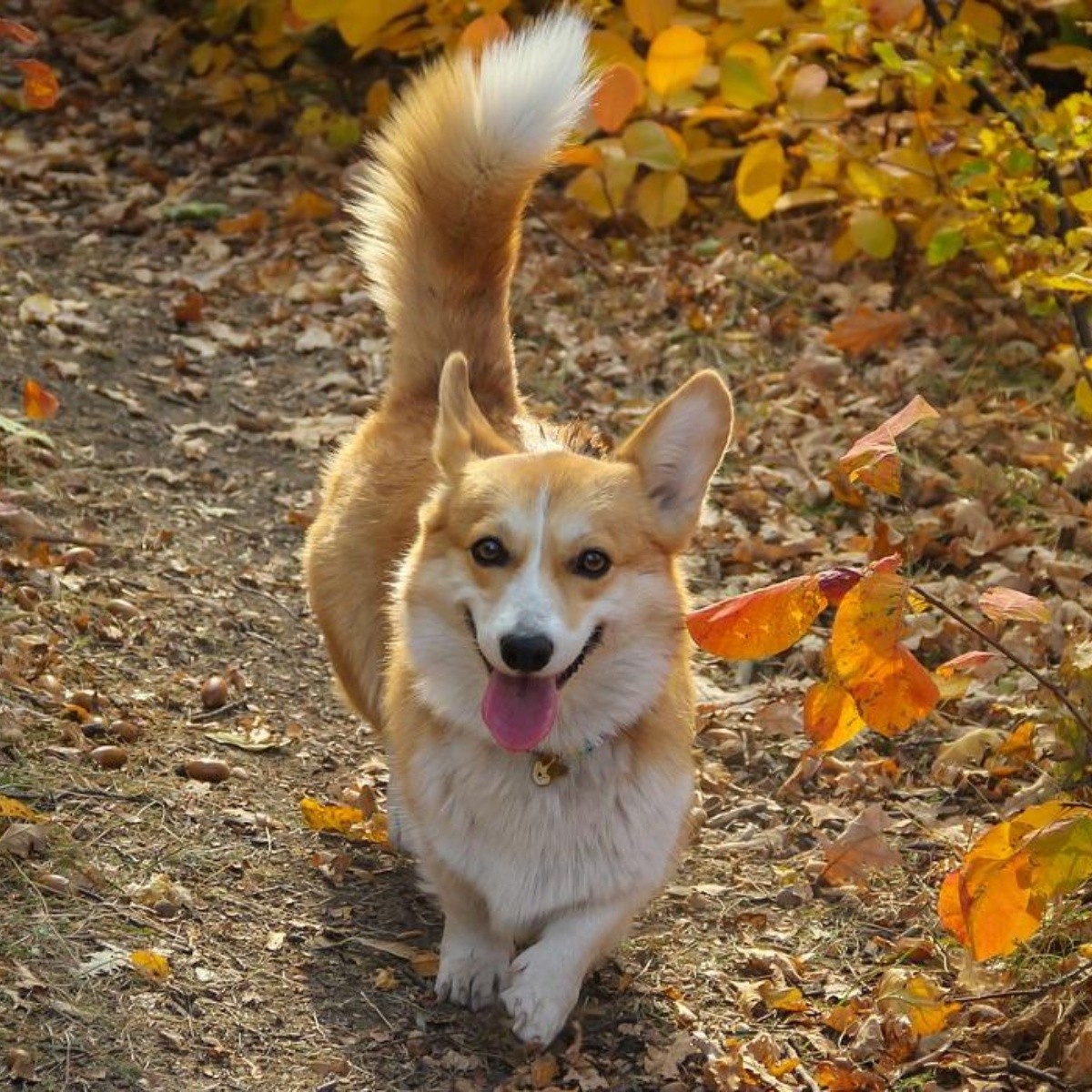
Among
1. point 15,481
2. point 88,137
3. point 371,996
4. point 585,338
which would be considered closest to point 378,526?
point 371,996

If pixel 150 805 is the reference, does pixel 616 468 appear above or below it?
above

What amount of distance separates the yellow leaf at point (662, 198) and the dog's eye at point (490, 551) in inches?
143

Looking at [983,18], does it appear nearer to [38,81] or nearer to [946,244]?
[946,244]

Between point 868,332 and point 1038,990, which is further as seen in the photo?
point 868,332

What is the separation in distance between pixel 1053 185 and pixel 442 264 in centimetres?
230

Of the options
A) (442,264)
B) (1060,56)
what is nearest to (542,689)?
(442,264)

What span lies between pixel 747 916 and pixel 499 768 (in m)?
0.78

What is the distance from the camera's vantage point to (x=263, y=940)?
3.46 m

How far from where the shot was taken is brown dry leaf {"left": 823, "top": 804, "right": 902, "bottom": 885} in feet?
12.3

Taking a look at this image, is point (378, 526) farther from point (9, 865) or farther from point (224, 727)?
point (9, 865)

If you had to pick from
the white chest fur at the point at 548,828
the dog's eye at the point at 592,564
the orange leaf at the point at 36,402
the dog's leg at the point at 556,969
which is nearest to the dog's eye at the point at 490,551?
the dog's eye at the point at 592,564

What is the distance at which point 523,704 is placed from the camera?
3.17 m

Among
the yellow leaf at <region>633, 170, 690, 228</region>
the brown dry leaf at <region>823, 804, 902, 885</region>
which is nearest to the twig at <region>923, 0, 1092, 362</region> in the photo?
the yellow leaf at <region>633, 170, 690, 228</region>

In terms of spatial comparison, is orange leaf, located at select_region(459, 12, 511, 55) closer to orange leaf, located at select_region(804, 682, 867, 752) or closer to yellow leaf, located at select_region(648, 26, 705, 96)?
yellow leaf, located at select_region(648, 26, 705, 96)
